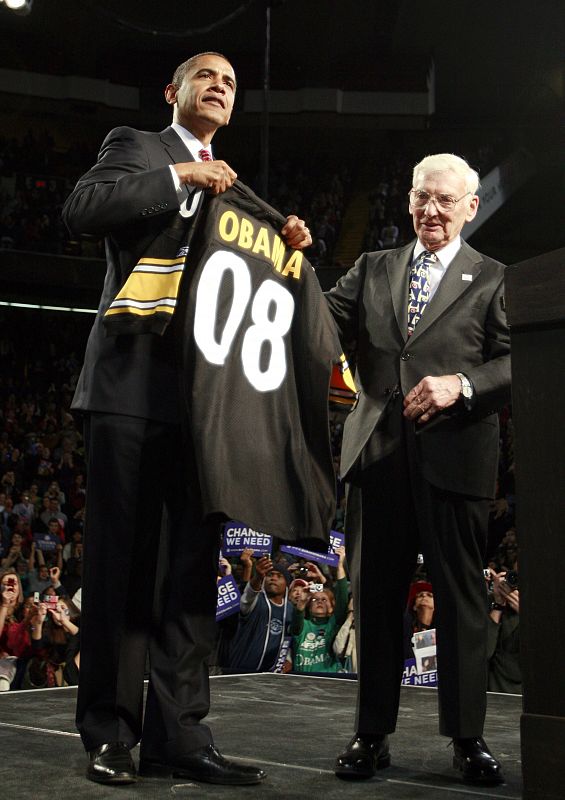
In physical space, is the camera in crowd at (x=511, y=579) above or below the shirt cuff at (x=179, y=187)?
below

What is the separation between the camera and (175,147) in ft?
7.20

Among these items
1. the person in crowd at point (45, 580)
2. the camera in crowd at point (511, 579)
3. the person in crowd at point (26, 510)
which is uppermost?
the person in crowd at point (26, 510)

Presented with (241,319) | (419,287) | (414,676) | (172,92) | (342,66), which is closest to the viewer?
(241,319)

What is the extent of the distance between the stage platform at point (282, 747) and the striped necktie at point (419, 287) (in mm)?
1024

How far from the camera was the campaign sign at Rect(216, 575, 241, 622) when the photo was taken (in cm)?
541

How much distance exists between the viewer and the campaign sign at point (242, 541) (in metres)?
5.57

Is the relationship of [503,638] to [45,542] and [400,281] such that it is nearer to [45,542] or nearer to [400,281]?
[400,281]

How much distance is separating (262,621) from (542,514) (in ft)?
13.6

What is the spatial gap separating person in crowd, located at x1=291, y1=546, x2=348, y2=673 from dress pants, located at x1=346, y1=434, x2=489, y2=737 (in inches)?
124

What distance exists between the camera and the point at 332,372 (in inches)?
91.2

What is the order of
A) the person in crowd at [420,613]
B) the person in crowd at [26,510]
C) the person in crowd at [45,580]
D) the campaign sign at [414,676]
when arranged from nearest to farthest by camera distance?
the campaign sign at [414,676], the person in crowd at [420,613], the person in crowd at [45,580], the person in crowd at [26,510]

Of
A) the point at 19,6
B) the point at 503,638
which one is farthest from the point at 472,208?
the point at 19,6

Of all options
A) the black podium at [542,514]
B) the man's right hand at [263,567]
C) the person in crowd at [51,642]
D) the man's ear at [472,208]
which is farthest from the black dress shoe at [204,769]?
the man's right hand at [263,567]

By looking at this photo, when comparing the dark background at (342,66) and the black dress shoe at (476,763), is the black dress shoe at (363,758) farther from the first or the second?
the dark background at (342,66)
